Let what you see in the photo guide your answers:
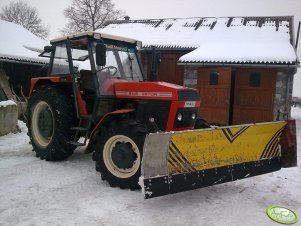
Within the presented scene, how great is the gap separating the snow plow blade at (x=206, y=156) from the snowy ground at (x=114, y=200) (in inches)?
11.0

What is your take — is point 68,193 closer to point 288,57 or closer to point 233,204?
point 233,204

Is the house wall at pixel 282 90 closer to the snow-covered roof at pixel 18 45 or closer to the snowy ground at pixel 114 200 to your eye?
the snowy ground at pixel 114 200

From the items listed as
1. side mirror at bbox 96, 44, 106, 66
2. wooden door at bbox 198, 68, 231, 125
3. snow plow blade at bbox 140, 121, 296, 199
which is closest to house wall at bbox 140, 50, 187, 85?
wooden door at bbox 198, 68, 231, 125

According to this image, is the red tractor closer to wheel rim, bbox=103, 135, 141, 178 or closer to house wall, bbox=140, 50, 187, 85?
wheel rim, bbox=103, 135, 141, 178

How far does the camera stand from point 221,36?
1383 cm

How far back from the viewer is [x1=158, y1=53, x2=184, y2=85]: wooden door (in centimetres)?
1391

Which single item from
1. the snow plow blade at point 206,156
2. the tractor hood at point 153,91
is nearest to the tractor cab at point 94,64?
the tractor hood at point 153,91

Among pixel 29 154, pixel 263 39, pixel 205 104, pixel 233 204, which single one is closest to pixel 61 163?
pixel 29 154

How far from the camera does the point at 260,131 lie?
4.86 metres

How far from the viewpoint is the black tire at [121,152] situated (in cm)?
449

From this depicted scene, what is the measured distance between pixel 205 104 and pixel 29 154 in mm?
7463

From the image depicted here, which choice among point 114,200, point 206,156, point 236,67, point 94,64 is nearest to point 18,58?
point 236,67

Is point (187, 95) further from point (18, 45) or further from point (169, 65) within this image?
point (18, 45)

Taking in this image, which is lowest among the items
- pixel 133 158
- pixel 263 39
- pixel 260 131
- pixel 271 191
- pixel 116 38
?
pixel 271 191
